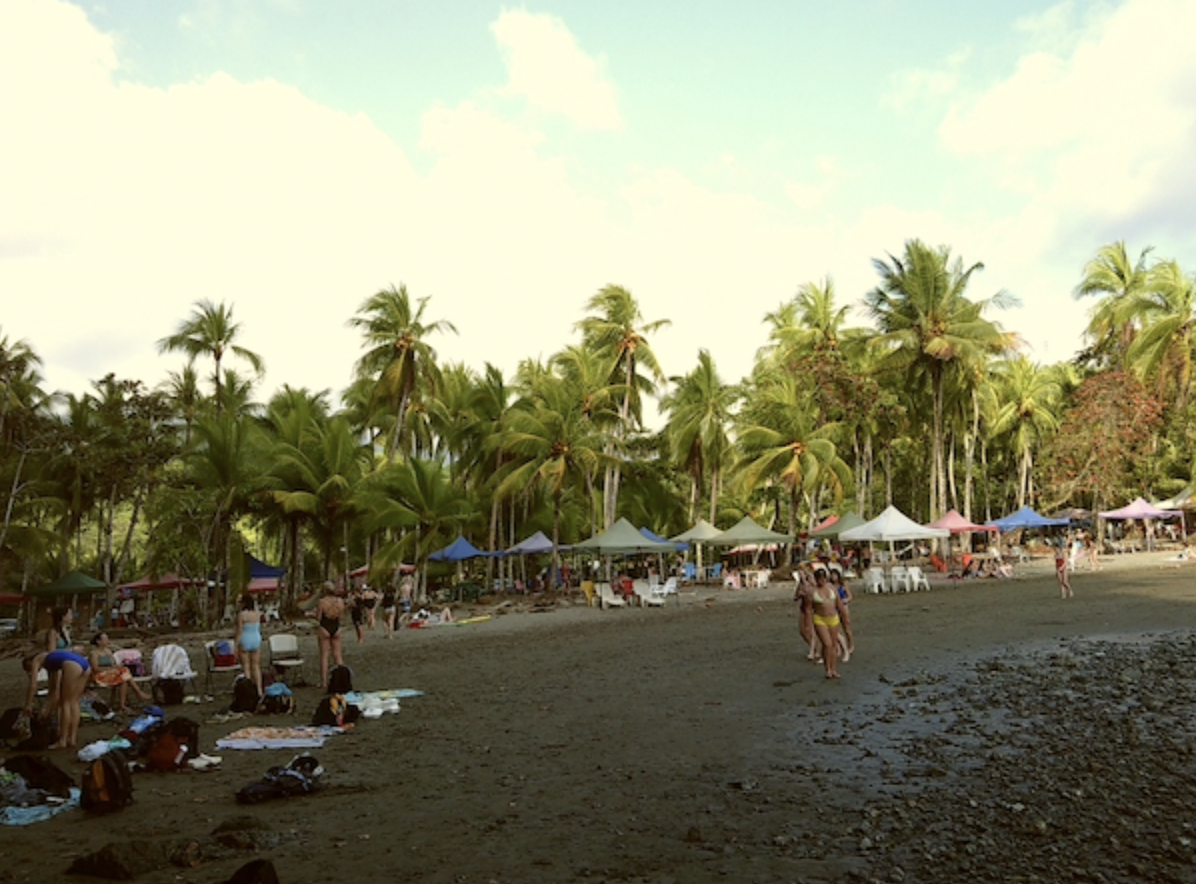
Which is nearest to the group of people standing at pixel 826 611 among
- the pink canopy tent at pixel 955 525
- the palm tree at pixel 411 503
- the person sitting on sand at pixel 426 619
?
the person sitting on sand at pixel 426 619

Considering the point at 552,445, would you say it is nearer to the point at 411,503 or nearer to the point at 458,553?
the point at 411,503

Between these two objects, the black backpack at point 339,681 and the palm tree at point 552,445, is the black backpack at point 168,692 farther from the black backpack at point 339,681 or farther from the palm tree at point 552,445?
the palm tree at point 552,445

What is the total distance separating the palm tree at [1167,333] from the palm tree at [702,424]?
18604 mm

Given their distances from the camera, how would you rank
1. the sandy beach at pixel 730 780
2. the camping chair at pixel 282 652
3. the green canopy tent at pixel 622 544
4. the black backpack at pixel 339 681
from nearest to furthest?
the sandy beach at pixel 730 780 < the black backpack at pixel 339 681 < the camping chair at pixel 282 652 < the green canopy tent at pixel 622 544

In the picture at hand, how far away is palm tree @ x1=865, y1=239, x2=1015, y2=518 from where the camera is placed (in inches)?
1463

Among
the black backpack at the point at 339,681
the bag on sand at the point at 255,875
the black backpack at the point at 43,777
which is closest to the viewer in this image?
the bag on sand at the point at 255,875

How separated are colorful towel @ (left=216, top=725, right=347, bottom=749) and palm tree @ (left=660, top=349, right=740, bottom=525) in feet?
120

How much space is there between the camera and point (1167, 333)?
40344mm

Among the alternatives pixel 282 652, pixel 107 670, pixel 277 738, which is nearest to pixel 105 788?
pixel 277 738

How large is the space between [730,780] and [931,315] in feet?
112

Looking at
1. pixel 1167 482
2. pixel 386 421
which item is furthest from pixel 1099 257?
pixel 386 421

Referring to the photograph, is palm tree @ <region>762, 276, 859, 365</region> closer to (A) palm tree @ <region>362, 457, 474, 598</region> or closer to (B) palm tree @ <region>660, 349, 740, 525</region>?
(B) palm tree @ <region>660, 349, 740, 525</region>

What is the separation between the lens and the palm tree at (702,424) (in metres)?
45.8

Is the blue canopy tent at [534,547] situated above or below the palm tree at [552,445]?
below
